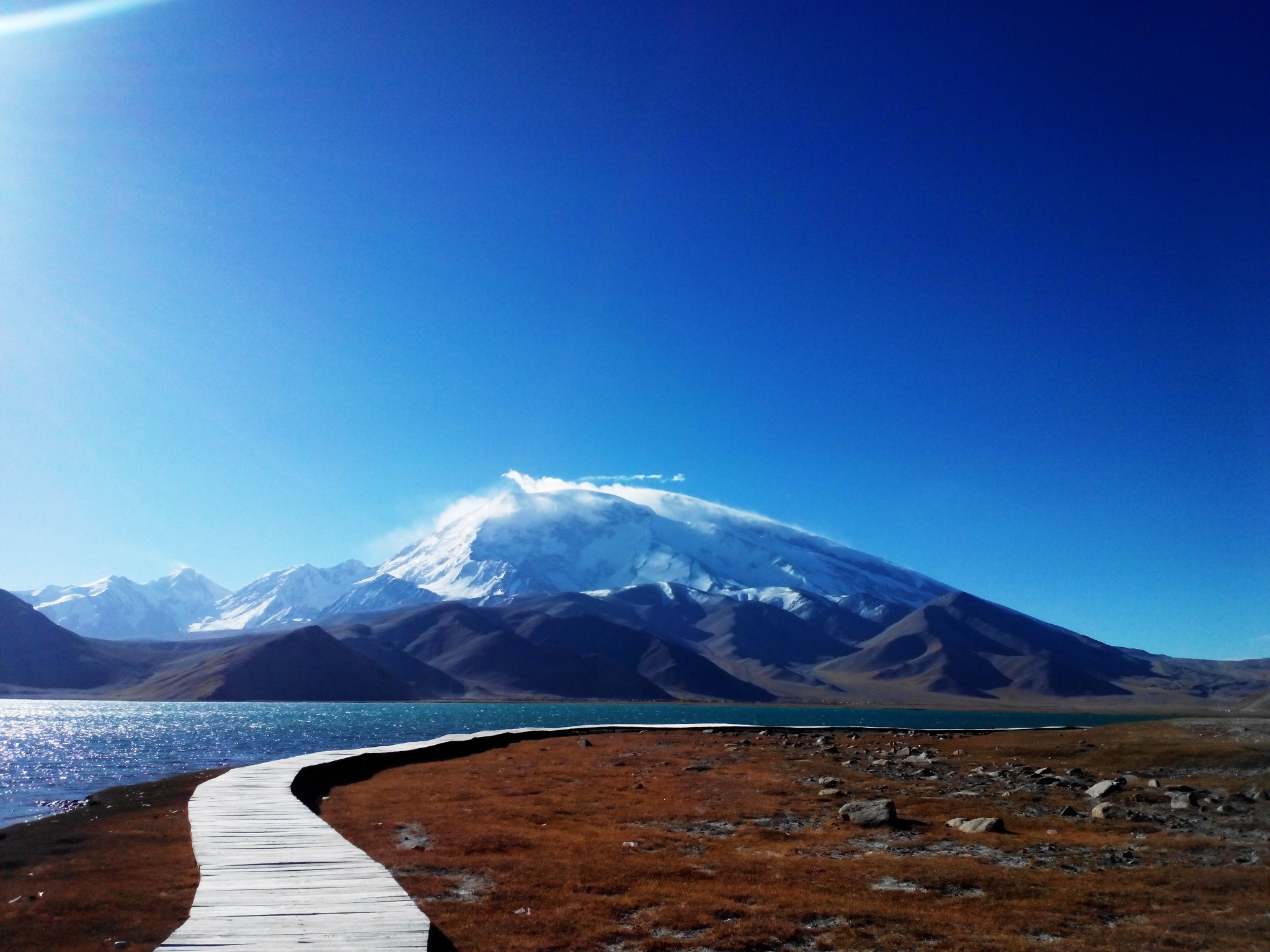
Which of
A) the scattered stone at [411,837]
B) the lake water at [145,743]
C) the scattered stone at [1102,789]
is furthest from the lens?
the lake water at [145,743]

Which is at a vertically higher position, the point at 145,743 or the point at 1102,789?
the point at 1102,789

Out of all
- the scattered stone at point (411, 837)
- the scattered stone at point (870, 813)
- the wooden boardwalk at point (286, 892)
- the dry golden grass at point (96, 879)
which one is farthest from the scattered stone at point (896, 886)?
the dry golden grass at point (96, 879)

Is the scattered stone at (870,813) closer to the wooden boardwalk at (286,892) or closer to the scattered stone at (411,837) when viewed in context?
the scattered stone at (411,837)

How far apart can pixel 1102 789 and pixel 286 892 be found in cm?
2945

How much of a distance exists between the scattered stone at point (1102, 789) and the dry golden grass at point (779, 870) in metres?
0.70

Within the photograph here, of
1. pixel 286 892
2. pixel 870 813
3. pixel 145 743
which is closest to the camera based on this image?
pixel 286 892

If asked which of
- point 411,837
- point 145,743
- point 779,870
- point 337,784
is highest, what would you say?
point 779,870

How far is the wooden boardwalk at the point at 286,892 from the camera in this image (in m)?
12.3

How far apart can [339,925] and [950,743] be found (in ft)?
185

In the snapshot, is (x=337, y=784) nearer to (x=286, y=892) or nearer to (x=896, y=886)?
(x=286, y=892)

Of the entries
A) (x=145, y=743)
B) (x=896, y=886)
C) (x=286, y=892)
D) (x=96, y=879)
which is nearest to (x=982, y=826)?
(x=896, y=886)

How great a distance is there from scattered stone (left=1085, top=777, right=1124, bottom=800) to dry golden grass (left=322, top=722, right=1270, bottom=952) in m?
0.70

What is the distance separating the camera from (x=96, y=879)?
1916 cm

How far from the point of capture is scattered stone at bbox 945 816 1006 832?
24.1m
